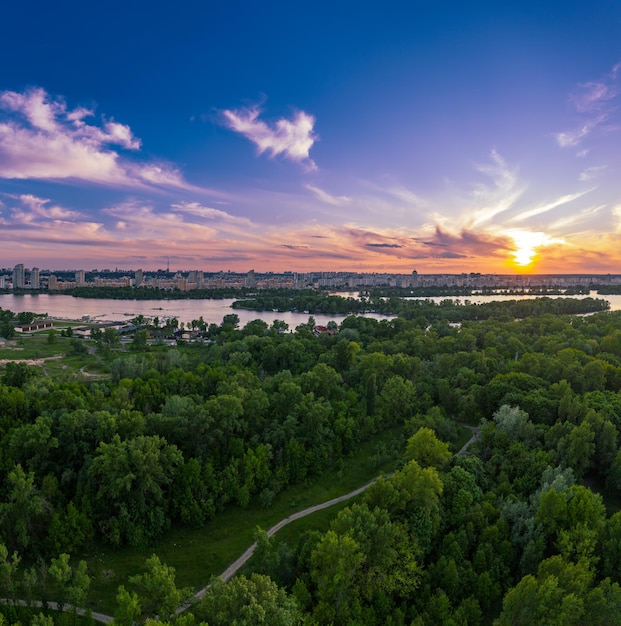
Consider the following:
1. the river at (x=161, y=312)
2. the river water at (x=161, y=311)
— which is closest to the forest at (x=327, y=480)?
the river water at (x=161, y=311)

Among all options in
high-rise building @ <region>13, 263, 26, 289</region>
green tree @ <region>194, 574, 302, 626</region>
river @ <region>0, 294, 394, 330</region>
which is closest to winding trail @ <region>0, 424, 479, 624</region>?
green tree @ <region>194, 574, 302, 626</region>

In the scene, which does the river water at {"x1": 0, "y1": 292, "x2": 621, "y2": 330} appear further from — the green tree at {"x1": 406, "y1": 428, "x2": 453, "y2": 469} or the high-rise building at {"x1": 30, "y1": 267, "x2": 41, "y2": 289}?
the green tree at {"x1": 406, "y1": 428, "x2": 453, "y2": 469}

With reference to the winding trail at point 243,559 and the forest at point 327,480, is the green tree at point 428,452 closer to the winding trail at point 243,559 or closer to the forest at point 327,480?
the forest at point 327,480

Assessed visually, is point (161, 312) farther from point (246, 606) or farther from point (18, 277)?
point (246, 606)

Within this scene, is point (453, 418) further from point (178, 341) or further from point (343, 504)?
point (178, 341)

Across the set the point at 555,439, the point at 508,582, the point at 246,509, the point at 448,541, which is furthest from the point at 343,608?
the point at 555,439

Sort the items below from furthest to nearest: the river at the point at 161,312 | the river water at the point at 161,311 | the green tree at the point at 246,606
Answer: the river water at the point at 161,311 < the river at the point at 161,312 < the green tree at the point at 246,606
